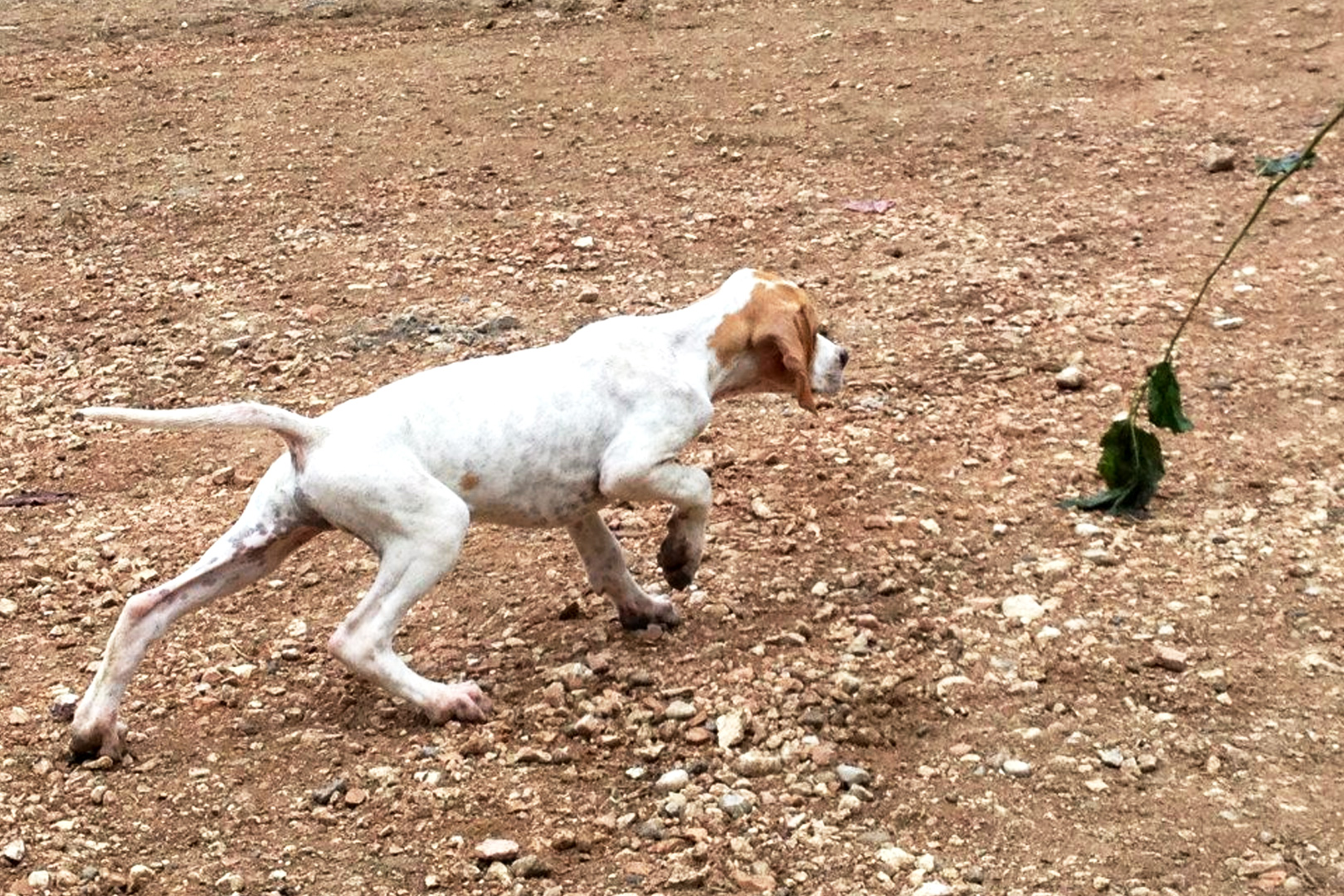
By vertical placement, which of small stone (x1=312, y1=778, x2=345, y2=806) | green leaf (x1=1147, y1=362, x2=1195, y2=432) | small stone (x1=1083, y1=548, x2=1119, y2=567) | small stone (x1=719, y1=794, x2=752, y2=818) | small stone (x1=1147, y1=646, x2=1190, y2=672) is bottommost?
small stone (x1=1083, y1=548, x2=1119, y2=567)

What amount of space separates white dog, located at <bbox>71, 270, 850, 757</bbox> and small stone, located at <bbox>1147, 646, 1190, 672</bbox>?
1213 millimetres

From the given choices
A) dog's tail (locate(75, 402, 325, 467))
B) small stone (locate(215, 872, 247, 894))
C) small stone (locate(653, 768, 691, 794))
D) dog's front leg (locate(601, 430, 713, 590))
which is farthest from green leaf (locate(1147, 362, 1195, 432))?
small stone (locate(215, 872, 247, 894))

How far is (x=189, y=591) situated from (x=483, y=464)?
0.85m

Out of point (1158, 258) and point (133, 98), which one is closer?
point (1158, 258)

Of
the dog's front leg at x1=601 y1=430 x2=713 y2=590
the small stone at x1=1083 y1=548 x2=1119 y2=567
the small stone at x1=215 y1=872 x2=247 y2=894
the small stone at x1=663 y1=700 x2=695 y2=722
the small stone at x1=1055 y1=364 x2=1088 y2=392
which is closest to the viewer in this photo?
the small stone at x1=215 y1=872 x2=247 y2=894

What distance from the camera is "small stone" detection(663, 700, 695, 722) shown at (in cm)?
470

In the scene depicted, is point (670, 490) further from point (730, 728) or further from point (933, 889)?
point (933, 889)

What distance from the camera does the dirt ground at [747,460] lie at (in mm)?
4266

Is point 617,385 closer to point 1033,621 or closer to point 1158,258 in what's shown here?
point 1033,621

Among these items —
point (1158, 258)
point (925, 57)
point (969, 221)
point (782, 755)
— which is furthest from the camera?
point (925, 57)

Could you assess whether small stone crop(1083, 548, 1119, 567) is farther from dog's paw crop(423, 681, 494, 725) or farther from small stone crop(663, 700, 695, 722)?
dog's paw crop(423, 681, 494, 725)

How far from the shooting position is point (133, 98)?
37.6 ft

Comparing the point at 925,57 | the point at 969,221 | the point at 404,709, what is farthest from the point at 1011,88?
the point at 404,709

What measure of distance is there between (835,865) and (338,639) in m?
1.46
